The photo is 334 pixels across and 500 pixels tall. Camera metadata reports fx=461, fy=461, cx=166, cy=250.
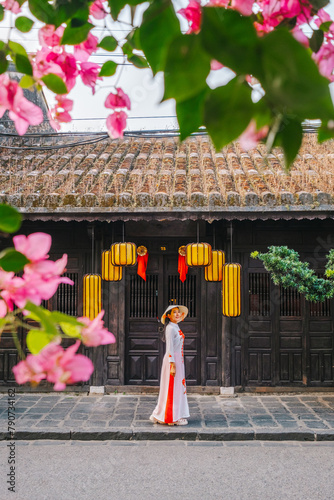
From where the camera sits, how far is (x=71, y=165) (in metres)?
8.77

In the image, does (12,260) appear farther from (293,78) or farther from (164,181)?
(164,181)

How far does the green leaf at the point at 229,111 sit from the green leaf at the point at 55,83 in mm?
596

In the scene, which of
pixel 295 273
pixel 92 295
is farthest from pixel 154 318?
pixel 295 273

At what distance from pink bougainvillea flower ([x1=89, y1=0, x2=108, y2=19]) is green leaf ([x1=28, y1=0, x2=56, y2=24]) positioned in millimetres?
103

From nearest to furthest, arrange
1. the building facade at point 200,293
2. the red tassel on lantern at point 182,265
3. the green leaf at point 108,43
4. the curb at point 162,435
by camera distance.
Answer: the green leaf at point 108,43
the curb at point 162,435
the red tassel on lantern at point 182,265
the building facade at point 200,293

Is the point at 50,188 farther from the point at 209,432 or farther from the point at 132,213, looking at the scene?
the point at 209,432

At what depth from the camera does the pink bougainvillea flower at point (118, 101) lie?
4.64ft

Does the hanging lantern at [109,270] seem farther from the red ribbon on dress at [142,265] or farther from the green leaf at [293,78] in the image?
the green leaf at [293,78]

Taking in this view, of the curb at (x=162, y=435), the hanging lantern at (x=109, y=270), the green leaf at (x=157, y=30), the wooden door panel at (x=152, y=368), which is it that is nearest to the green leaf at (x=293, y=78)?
the green leaf at (x=157, y=30)

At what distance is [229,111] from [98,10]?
778 mm

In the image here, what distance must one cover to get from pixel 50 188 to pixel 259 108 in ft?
24.4

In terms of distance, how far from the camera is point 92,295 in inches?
281

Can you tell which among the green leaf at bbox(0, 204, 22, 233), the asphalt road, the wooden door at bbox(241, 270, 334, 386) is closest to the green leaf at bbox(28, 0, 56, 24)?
the green leaf at bbox(0, 204, 22, 233)

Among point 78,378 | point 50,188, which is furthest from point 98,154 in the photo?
point 78,378
